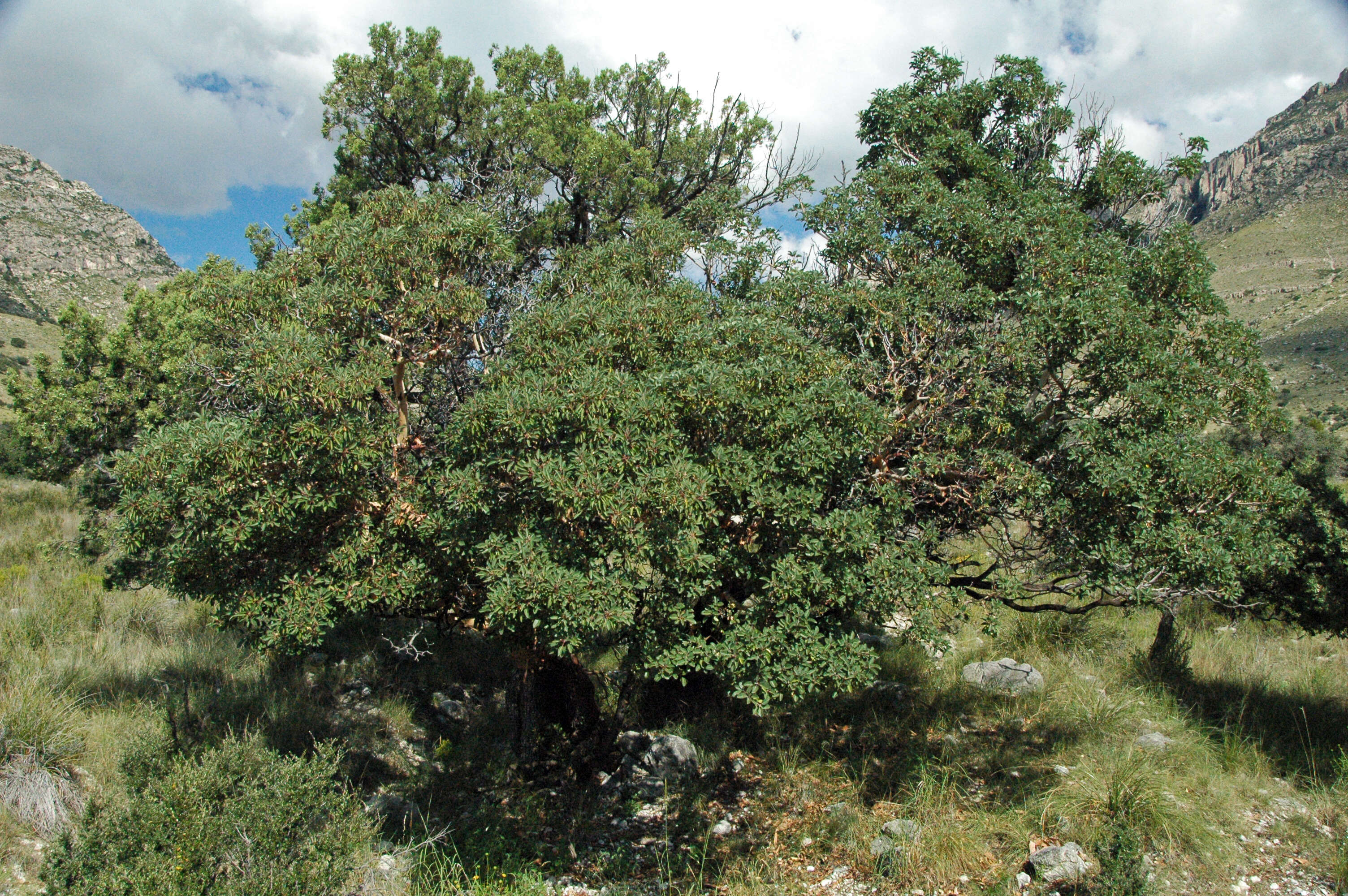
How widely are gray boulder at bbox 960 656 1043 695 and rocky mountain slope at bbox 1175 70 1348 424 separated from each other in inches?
1209

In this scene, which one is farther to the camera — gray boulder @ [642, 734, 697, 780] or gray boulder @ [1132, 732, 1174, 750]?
gray boulder @ [642, 734, 697, 780]

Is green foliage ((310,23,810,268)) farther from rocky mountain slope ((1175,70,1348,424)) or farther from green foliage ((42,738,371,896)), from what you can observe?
rocky mountain slope ((1175,70,1348,424))

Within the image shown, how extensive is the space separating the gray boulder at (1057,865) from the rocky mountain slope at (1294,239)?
34.7m

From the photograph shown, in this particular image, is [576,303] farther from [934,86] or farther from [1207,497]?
[934,86]

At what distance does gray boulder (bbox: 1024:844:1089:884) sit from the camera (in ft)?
20.4

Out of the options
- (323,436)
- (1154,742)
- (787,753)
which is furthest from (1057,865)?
(323,436)

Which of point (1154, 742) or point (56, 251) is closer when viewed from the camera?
point (1154, 742)

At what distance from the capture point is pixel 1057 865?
6.33 m

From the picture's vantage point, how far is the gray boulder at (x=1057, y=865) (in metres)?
6.23

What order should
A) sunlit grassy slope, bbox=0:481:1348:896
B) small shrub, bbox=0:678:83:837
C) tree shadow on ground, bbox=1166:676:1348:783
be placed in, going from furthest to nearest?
1. tree shadow on ground, bbox=1166:676:1348:783
2. sunlit grassy slope, bbox=0:481:1348:896
3. small shrub, bbox=0:678:83:837

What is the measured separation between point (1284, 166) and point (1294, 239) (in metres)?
12.5

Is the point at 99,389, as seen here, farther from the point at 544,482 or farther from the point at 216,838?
the point at 544,482

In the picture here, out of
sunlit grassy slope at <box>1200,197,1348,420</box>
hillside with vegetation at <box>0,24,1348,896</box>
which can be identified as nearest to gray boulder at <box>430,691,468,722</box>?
hillside with vegetation at <box>0,24,1348,896</box>

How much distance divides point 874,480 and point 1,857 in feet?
23.9
